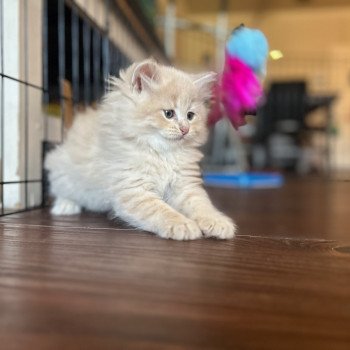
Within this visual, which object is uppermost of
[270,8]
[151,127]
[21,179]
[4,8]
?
[270,8]

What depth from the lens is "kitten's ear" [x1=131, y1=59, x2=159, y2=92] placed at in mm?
978

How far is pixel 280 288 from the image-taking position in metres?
0.59

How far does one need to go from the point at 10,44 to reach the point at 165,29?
3065 millimetres

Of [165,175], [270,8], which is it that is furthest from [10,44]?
[270,8]

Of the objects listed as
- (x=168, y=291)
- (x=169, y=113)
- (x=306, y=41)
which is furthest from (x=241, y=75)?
(x=306, y=41)

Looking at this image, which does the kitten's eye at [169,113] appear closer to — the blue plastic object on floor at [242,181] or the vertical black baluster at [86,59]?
the vertical black baluster at [86,59]

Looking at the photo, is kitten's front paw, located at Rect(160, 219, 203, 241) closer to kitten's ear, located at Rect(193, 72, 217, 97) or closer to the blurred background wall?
kitten's ear, located at Rect(193, 72, 217, 97)

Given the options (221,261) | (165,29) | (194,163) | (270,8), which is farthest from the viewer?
(270,8)

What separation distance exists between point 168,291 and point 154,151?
526mm

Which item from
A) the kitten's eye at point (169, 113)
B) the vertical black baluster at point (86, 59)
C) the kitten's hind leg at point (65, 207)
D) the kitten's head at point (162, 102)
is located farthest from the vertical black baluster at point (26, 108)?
the vertical black baluster at point (86, 59)

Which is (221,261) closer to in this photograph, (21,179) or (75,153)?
(75,153)

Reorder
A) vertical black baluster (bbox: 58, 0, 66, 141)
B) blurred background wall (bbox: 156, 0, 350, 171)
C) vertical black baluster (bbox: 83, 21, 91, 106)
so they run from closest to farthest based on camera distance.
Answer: vertical black baluster (bbox: 58, 0, 66, 141)
vertical black baluster (bbox: 83, 21, 91, 106)
blurred background wall (bbox: 156, 0, 350, 171)

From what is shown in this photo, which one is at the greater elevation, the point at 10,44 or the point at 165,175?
the point at 10,44

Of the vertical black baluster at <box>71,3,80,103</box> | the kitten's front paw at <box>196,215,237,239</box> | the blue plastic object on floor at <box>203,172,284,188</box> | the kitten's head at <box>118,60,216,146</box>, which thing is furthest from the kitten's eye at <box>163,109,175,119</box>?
the blue plastic object on floor at <box>203,172,284,188</box>
